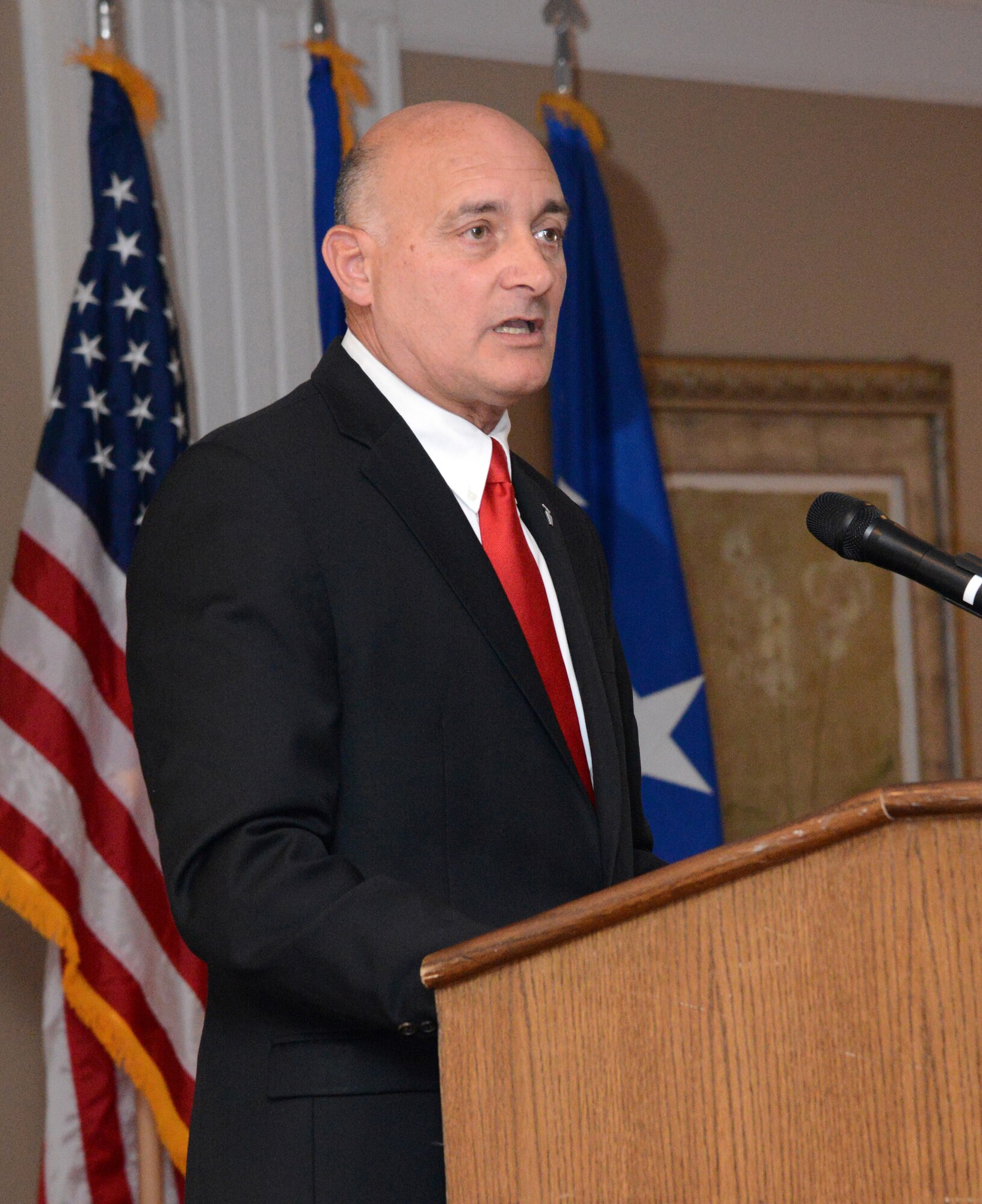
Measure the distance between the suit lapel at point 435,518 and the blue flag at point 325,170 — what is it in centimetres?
193

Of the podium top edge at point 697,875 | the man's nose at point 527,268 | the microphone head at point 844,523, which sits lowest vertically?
the podium top edge at point 697,875

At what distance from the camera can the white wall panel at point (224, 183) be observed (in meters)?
3.32

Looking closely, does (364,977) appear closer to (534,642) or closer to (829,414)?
(534,642)

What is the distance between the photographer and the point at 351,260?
5.55ft

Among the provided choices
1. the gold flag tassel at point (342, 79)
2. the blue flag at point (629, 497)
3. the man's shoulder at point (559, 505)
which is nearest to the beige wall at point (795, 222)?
the blue flag at point (629, 497)

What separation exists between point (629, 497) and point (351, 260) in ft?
6.90

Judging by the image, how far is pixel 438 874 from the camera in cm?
134

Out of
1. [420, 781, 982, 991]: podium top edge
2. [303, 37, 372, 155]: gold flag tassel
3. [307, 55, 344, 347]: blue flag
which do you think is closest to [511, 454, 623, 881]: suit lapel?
[420, 781, 982, 991]: podium top edge

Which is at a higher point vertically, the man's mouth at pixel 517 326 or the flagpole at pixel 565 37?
the flagpole at pixel 565 37

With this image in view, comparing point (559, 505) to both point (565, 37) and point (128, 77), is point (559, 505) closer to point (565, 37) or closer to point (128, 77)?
point (128, 77)

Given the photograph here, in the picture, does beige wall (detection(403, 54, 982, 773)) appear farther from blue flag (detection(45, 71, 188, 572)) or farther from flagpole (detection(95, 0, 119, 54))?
blue flag (detection(45, 71, 188, 572))

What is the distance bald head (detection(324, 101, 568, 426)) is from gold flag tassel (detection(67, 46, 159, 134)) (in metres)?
1.79

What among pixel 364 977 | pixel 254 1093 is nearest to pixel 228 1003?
pixel 254 1093

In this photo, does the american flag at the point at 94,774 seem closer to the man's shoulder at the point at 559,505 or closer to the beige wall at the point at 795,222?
the beige wall at the point at 795,222
